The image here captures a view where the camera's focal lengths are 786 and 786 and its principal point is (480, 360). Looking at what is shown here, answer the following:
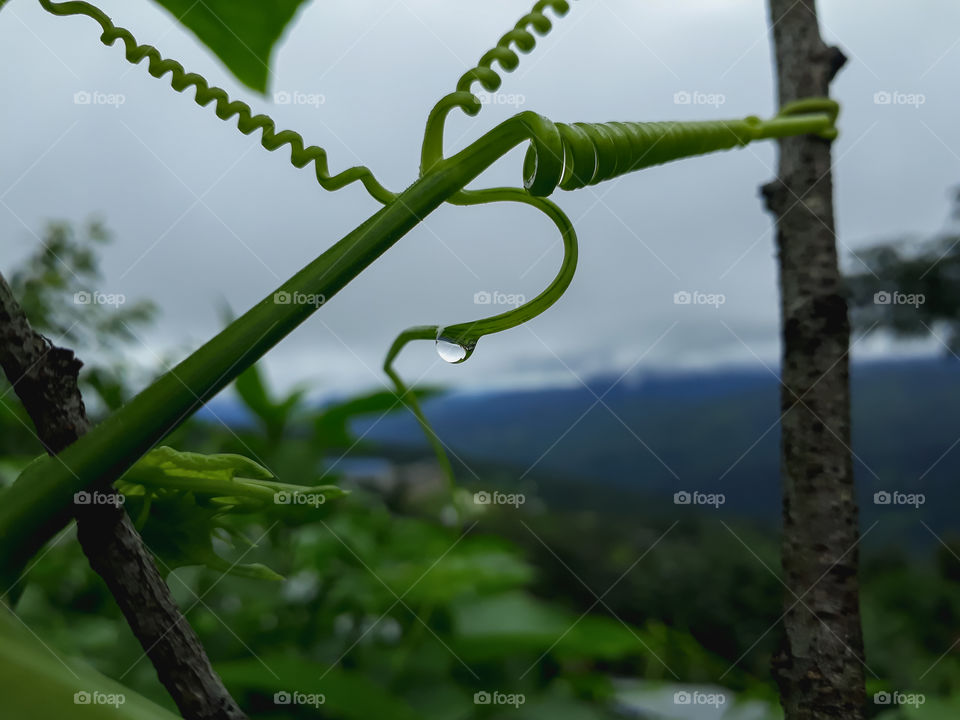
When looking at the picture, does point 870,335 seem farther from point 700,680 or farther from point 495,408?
point 495,408

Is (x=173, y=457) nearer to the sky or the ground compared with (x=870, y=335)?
nearer to the ground

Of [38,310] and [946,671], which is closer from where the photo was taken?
[946,671]

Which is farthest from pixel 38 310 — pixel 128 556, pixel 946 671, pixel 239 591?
pixel 946 671

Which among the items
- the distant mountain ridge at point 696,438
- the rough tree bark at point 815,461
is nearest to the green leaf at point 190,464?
the rough tree bark at point 815,461
